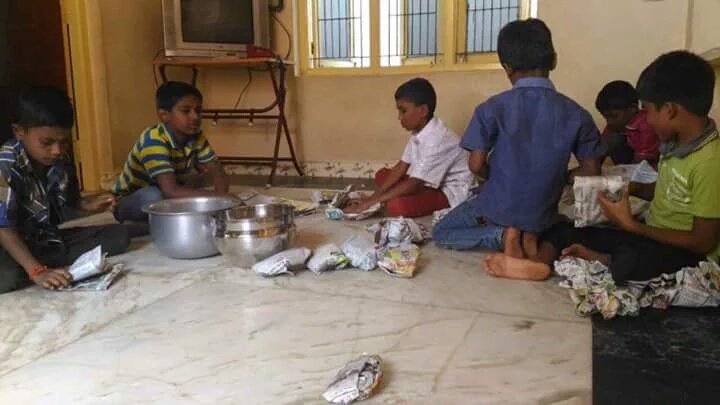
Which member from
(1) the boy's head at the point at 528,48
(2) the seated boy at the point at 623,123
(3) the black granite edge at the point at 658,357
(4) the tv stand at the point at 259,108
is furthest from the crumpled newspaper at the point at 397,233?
(4) the tv stand at the point at 259,108

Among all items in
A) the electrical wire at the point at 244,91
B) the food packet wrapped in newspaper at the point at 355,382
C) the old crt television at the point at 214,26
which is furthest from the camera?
the electrical wire at the point at 244,91

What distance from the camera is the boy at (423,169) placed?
2303 millimetres

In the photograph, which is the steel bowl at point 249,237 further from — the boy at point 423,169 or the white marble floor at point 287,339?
the boy at point 423,169

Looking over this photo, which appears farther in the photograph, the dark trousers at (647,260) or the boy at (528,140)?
the boy at (528,140)

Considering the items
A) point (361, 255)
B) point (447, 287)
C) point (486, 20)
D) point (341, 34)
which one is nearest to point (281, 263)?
point (361, 255)

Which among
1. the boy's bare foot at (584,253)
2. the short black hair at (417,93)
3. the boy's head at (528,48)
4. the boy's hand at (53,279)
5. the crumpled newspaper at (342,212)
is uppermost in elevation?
the boy's head at (528,48)

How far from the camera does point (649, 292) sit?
1.40 m

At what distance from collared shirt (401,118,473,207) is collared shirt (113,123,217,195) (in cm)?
84

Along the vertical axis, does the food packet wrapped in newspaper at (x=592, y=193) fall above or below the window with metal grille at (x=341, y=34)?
below

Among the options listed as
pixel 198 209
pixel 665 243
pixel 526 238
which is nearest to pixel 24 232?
pixel 198 209

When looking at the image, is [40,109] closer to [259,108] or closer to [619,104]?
[619,104]

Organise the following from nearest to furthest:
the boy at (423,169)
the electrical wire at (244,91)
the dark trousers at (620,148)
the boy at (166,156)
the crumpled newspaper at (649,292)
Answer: the crumpled newspaper at (649,292)
the boy at (166,156)
the boy at (423,169)
the dark trousers at (620,148)
the electrical wire at (244,91)

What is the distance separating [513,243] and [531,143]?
0.29m

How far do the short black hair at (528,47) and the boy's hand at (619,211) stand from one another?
1.35 ft
